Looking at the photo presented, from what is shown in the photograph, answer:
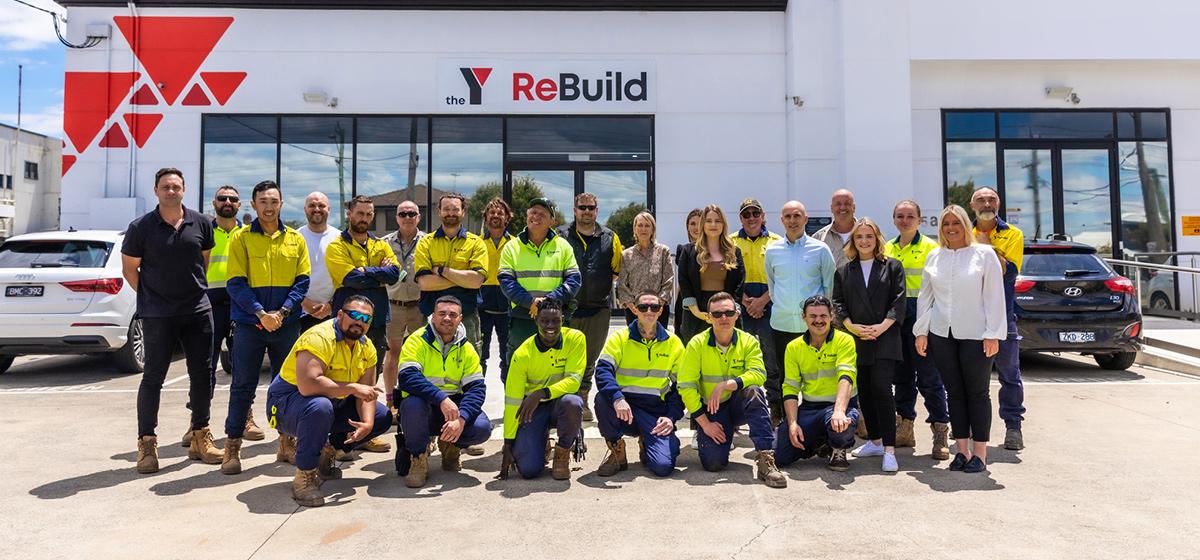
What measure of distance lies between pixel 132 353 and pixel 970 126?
1318cm

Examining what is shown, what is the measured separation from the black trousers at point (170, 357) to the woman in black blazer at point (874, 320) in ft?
14.1

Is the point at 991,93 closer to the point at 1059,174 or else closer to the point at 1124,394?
the point at 1059,174

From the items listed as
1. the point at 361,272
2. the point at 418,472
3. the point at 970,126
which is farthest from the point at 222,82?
the point at 970,126

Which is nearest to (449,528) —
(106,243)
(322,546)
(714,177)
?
(322,546)

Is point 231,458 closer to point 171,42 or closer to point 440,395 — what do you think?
point 440,395

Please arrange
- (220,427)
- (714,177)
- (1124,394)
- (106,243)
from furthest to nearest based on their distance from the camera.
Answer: (714,177), (106,243), (1124,394), (220,427)

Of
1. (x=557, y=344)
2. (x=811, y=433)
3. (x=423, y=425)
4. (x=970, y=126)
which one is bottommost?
(x=811, y=433)

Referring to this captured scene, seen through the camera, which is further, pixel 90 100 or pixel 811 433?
pixel 90 100

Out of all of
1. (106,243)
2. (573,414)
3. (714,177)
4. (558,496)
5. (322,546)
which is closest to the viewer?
(322,546)

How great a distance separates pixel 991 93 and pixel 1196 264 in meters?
4.79

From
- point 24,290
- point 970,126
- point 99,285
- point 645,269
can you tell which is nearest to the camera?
point 645,269

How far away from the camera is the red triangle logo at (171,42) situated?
1189cm

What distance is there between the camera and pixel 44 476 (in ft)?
14.4

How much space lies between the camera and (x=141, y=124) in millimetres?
11945
